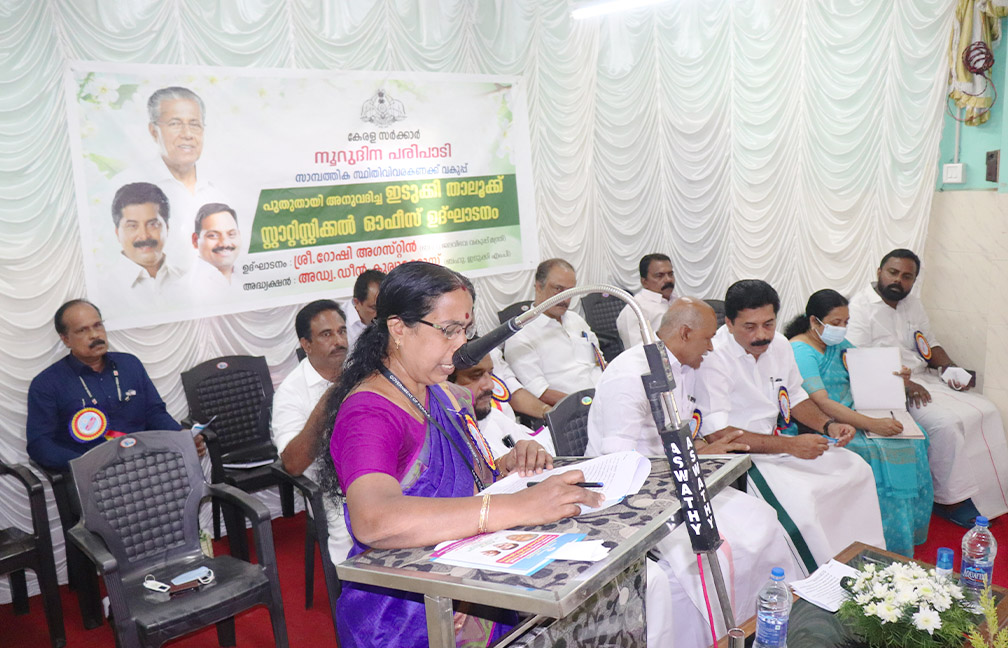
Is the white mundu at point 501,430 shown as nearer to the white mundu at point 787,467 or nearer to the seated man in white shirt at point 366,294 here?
the white mundu at point 787,467

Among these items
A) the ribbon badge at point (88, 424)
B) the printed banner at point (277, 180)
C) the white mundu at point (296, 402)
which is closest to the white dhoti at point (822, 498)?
the white mundu at point (296, 402)

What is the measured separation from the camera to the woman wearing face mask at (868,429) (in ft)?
13.6

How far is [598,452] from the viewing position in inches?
134

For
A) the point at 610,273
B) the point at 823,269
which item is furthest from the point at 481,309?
the point at 823,269

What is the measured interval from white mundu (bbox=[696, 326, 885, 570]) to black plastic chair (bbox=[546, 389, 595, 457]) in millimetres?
617

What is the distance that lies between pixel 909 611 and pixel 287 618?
9.18 ft

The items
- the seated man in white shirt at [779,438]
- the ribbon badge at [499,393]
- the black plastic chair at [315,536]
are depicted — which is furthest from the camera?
the ribbon badge at [499,393]

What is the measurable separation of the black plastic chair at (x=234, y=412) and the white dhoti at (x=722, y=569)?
8.03 ft

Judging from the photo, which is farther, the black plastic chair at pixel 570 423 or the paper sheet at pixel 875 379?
the paper sheet at pixel 875 379

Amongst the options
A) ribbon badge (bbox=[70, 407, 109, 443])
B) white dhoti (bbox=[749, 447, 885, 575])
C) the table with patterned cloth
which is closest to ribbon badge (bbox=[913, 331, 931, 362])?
white dhoti (bbox=[749, 447, 885, 575])

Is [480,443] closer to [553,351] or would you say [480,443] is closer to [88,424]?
[88,424]

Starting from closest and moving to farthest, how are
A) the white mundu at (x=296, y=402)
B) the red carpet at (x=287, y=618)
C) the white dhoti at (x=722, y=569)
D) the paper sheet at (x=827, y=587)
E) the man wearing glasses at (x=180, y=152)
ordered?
the paper sheet at (x=827, y=587) < the white dhoti at (x=722, y=569) < the white mundu at (x=296, y=402) < the red carpet at (x=287, y=618) < the man wearing glasses at (x=180, y=152)

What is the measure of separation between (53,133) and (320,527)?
→ 2.67m

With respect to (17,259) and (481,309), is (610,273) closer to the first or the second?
(481,309)
